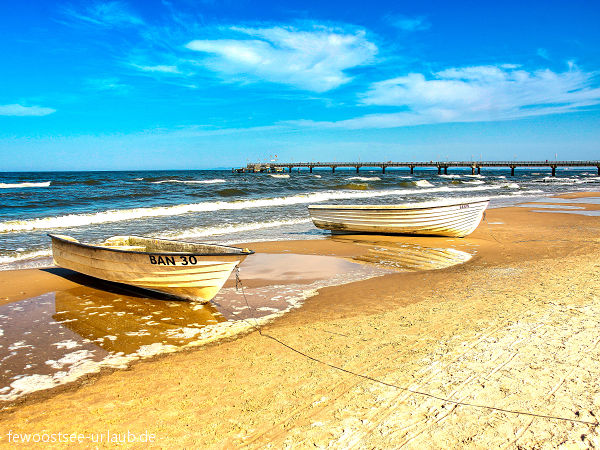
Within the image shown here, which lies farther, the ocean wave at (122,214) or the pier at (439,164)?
the pier at (439,164)

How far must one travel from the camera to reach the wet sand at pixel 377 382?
3.04 m

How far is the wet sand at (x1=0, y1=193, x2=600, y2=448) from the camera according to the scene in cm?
304

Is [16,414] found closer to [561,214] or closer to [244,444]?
[244,444]

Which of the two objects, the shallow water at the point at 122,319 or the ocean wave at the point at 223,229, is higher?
the ocean wave at the point at 223,229

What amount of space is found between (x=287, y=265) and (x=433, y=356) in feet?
17.6

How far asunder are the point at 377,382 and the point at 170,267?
3.83 m

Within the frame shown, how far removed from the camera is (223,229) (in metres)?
15.1

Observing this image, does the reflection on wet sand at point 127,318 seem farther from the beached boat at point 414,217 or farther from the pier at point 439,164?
the pier at point 439,164

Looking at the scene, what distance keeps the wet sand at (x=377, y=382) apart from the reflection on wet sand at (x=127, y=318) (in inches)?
30.2

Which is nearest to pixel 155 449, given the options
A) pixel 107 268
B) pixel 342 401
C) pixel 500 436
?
pixel 342 401

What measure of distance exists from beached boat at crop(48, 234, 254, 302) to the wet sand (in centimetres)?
127

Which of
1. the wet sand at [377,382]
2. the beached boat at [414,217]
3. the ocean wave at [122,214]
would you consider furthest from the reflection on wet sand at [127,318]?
the ocean wave at [122,214]

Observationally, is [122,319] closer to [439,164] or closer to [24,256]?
[24,256]

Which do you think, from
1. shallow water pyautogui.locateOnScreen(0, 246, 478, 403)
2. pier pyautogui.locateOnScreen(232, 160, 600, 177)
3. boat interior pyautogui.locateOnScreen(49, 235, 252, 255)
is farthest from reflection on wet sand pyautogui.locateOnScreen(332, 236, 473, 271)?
pier pyautogui.locateOnScreen(232, 160, 600, 177)
